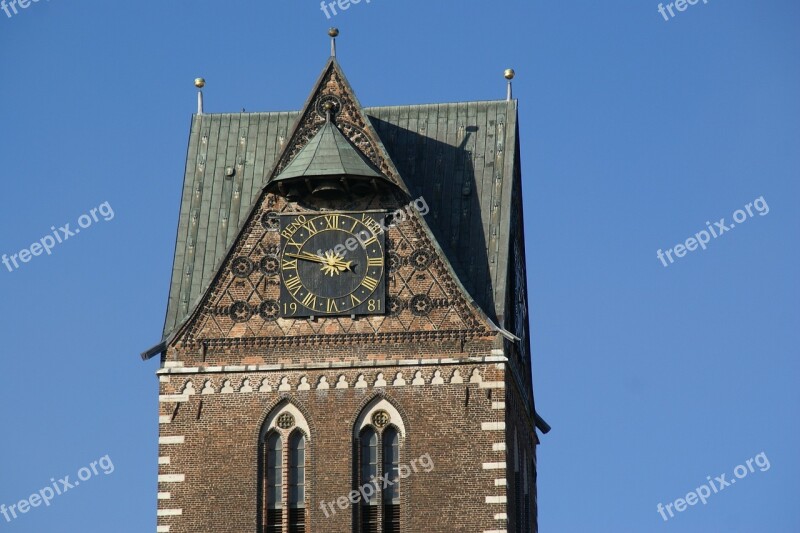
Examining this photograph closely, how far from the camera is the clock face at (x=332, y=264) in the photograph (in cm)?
6831

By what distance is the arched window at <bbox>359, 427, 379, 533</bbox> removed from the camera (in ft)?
221

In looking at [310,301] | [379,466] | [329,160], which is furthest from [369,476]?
[329,160]

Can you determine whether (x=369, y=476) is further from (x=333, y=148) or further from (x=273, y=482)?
(x=333, y=148)

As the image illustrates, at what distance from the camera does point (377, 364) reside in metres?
68.0

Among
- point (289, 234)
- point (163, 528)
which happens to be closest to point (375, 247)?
point (289, 234)

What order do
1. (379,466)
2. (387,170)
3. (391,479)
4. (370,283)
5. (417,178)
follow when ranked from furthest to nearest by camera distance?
1. (417,178)
2. (387,170)
3. (370,283)
4. (379,466)
5. (391,479)

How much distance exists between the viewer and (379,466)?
222ft

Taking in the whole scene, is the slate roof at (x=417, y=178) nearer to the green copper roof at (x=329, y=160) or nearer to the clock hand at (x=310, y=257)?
the green copper roof at (x=329, y=160)

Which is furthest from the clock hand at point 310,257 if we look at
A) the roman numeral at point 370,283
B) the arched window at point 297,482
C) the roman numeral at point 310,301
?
the arched window at point 297,482

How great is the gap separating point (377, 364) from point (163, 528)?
18.4 ft

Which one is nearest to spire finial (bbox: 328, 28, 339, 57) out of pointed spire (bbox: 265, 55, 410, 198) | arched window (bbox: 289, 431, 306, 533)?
pointed spire (bbox: 265, 55, 410, 198)

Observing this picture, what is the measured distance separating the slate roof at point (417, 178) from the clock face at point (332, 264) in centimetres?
124

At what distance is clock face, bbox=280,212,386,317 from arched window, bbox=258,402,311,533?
230 cm

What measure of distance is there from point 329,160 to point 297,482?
22.3 feet
